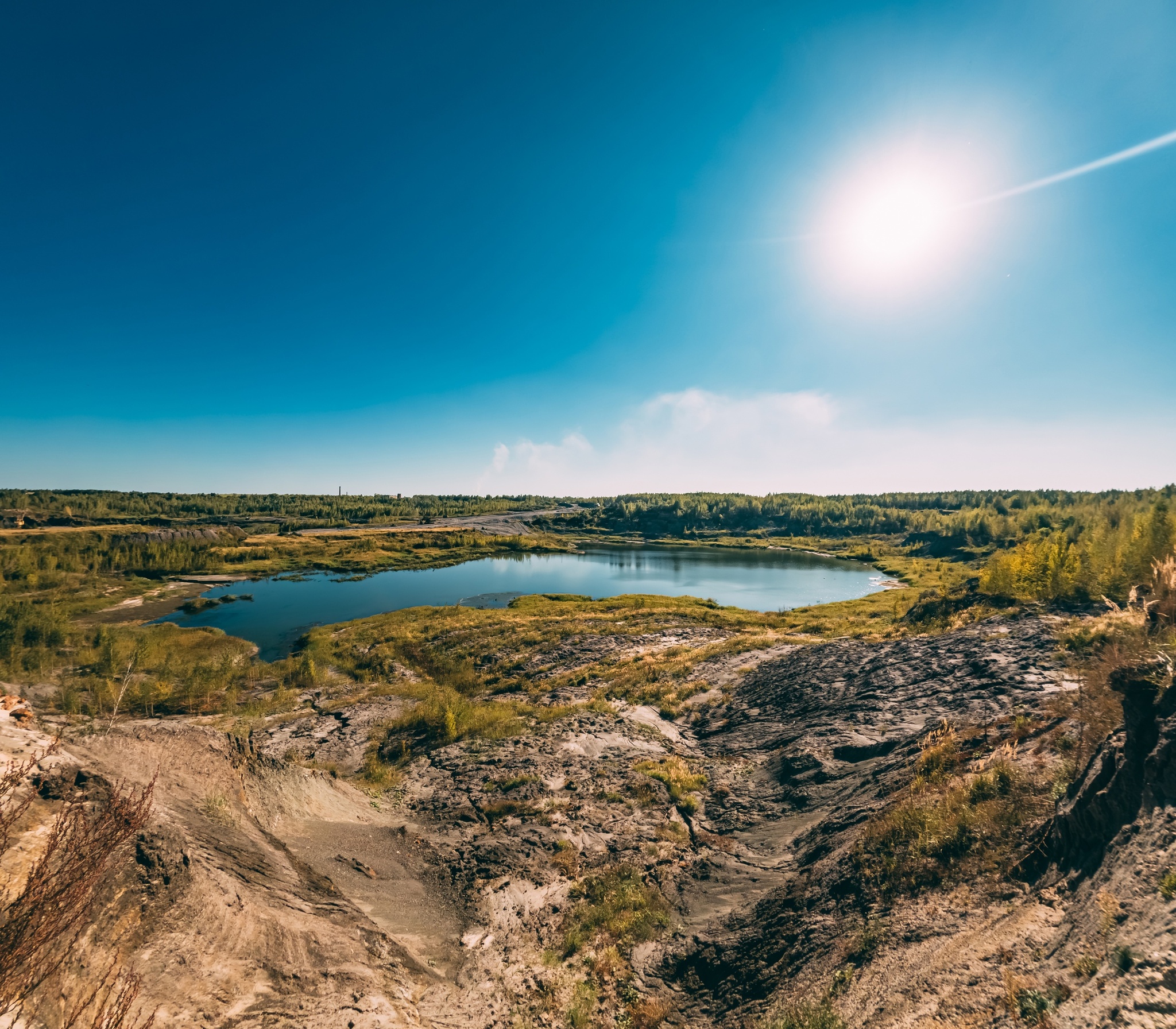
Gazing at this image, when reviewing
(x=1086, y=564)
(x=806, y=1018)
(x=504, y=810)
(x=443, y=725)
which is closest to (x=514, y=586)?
(x=443, y=725)

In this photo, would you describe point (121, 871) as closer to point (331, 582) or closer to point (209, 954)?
point (209, 954)

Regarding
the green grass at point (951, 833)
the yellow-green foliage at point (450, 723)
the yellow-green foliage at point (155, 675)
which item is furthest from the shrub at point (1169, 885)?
the yellow-green foliage at point (155, 675)

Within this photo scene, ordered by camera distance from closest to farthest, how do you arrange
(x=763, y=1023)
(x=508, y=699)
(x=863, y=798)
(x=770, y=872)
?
(x=763, y=1023) < (x=770, y=872) < (x=863, y=798) < (x=508, y=699)

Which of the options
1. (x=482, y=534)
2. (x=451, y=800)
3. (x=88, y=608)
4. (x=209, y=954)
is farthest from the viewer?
(x=482, y=534)

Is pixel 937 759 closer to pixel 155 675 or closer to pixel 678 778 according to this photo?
pixel 678 778

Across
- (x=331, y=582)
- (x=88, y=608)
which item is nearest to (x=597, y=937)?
(x=88, y=608)

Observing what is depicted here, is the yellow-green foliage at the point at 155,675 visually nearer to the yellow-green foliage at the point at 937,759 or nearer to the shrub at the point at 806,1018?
the shrub at the point at 806,1018
